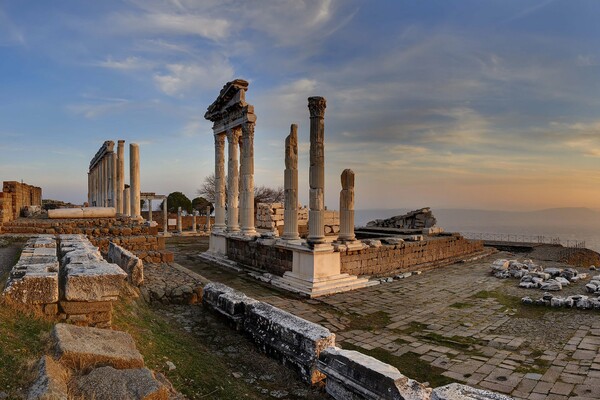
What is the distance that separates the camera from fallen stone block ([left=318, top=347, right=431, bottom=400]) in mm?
3697

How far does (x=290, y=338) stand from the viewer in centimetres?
504

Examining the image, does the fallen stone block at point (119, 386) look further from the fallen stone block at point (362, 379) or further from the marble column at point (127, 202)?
the marble column at point (127, 202)

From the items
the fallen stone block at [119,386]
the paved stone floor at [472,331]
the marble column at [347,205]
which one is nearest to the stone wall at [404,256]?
the marble column at [347,205]

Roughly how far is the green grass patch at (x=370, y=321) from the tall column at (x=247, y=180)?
714cm

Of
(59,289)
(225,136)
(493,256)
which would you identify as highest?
(225,136)

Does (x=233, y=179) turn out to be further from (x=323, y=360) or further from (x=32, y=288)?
(x=323, y=360)

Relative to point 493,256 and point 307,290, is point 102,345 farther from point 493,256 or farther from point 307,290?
point 493,256

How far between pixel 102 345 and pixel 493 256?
770 inches

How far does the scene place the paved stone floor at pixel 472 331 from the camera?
17.9 ft

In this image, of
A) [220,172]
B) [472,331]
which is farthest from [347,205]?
[220,172]

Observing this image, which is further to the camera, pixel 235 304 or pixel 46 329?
pixel 235 304

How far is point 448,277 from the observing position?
1326 cm

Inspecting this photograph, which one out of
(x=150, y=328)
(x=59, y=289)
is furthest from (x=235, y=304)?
(x=59, y=289)

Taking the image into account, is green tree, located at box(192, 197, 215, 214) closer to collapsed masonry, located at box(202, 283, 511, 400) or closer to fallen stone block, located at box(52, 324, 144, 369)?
collapsed masonry, located at box(202, 283, 511, 400)
